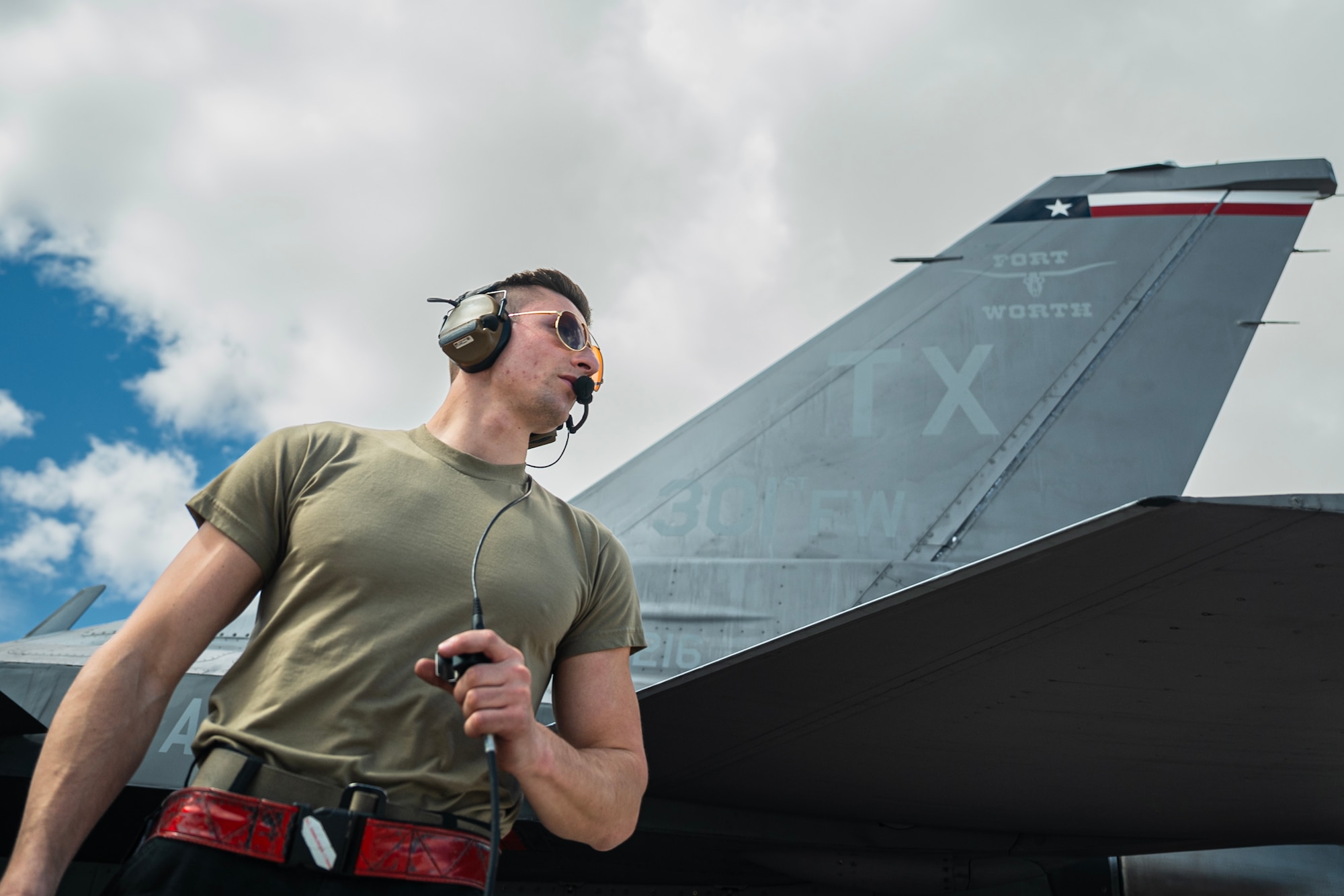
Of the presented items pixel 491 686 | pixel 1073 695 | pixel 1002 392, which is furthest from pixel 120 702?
pixel 1002 392

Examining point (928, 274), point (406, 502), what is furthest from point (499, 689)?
point (928, 274)

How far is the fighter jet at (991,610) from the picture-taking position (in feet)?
7.18

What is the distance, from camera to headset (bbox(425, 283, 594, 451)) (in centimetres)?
192

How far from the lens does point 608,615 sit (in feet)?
5.81

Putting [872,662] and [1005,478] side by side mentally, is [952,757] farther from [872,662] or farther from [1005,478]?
[1005,478]

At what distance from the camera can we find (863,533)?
4.26m

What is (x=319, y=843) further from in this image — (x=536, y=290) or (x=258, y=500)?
(x=536, y=290)

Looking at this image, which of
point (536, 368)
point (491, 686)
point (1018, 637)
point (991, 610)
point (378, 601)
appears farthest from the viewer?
point (1018, 637)

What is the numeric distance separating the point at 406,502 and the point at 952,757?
2.09m

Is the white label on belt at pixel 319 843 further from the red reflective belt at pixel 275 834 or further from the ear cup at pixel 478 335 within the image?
the ear cup at pixel 478 335

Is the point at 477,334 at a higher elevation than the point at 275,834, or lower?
higher

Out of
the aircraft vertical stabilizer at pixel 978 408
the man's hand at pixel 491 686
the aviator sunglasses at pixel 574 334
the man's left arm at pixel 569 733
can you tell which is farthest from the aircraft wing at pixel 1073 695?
the man's hand at pixel 491 686

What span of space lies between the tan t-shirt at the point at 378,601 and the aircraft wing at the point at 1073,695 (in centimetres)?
87

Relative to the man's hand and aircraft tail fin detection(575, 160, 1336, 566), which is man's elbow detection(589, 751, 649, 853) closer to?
the man's hand
